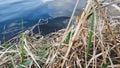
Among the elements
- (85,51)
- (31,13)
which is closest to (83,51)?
(85,51)

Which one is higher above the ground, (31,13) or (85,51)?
(85,51)

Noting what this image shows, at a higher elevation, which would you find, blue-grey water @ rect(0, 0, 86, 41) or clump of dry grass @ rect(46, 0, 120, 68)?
clump of dry grass @ rect(46, 0, 120, 68)

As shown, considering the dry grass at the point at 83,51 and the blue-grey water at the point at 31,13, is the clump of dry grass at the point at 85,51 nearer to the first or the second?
the dry grass at the point at 83,51

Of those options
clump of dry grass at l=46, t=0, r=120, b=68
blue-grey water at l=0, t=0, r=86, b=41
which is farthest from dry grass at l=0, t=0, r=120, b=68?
blue-grey water at l=0, t=0, r=86, b=41

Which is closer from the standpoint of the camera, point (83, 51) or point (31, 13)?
point (83, 51)

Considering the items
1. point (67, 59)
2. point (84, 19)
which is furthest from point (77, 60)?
point (84, 19)

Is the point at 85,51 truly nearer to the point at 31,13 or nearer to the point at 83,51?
the point at 83,51

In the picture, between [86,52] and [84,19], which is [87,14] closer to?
[84,19]

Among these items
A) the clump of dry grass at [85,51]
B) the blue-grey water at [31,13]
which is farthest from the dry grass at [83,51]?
the blue-grey water at [31,13]

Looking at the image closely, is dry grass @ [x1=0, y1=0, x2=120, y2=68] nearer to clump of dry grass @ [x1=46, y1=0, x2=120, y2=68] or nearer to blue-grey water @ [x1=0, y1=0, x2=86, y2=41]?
clump of dry grass @ [x1=46, y1=0, x2=120, y2=68]
